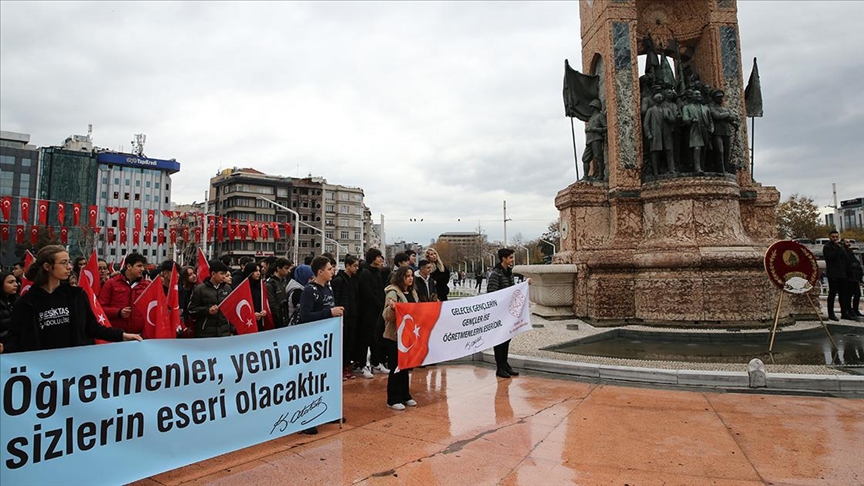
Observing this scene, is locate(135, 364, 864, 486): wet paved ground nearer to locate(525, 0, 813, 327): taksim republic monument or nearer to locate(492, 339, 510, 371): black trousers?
locate(492, 339, 510, 371): black trousers

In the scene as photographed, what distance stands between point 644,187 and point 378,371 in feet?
24.0

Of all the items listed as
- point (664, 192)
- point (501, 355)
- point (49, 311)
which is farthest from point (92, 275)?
point (664, 192)

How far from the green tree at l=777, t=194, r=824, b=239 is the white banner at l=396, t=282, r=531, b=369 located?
44742 millimetres

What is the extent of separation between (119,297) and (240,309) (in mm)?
1510

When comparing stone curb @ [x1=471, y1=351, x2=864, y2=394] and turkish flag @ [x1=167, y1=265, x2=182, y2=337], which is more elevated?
turkish flag @ [x1=167, y1=265, x2=182, y2=337]

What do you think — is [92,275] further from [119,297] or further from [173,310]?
[173,310]

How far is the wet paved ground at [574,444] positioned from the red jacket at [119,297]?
2697 mm

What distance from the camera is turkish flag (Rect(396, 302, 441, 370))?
206 inches

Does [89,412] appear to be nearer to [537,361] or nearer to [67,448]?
[67,448]

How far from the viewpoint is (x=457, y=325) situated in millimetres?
6207

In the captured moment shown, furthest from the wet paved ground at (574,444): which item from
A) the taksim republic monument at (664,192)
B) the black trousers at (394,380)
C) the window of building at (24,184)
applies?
the window of building at (24,184)

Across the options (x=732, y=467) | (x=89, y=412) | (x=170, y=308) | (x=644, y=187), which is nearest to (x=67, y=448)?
(x=89, y=412)

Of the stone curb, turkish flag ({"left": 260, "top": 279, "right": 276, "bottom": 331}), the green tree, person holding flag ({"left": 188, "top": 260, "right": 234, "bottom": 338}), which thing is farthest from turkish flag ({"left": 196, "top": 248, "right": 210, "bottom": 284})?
the green tree

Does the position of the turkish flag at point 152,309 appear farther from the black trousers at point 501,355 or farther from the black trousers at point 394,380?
the black trousers at point 501,355
